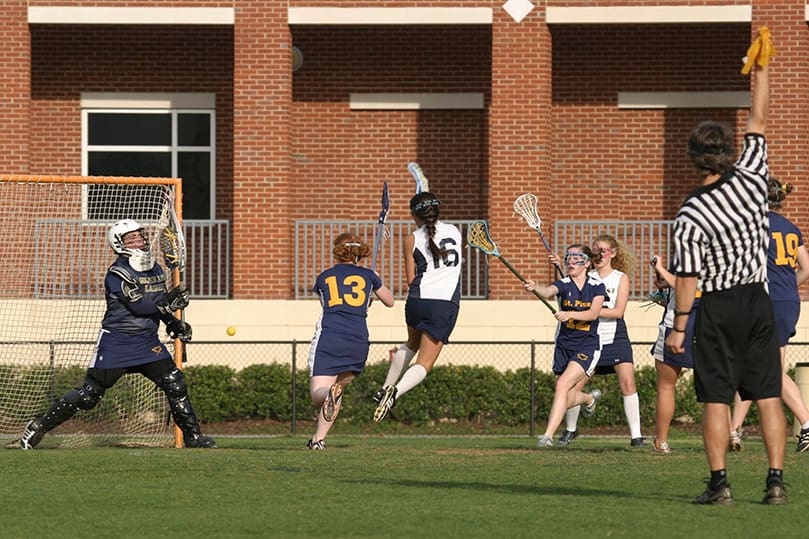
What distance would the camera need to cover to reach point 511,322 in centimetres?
2122

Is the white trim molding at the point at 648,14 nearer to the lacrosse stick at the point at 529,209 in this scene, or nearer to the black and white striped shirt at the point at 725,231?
the lacrosse stick at the point at 529,209

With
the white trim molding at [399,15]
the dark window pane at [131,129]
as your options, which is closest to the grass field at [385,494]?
the white trim molding at [399,15]

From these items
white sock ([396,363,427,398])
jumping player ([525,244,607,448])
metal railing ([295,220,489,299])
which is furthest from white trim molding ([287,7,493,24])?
white sock ([396,363,427,398])

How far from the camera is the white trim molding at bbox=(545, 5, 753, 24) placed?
70.0 ft

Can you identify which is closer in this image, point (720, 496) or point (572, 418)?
point (720, 496)

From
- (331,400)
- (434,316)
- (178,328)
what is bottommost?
(331,400)

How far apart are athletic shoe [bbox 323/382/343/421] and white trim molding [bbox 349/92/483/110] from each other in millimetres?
11639

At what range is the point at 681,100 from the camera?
2314cm

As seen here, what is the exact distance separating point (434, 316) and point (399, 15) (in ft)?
32.9

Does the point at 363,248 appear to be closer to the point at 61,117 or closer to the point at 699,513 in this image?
the point at 699,513

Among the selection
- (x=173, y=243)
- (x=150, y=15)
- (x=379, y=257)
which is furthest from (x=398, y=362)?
(x=150, y=15)

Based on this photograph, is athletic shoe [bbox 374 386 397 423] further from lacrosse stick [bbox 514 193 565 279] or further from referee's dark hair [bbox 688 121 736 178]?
referee's dark hair [bbox 688 121 736 178]

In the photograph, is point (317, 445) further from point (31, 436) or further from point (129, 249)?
point (31, 436)

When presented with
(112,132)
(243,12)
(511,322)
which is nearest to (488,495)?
(511,322)
